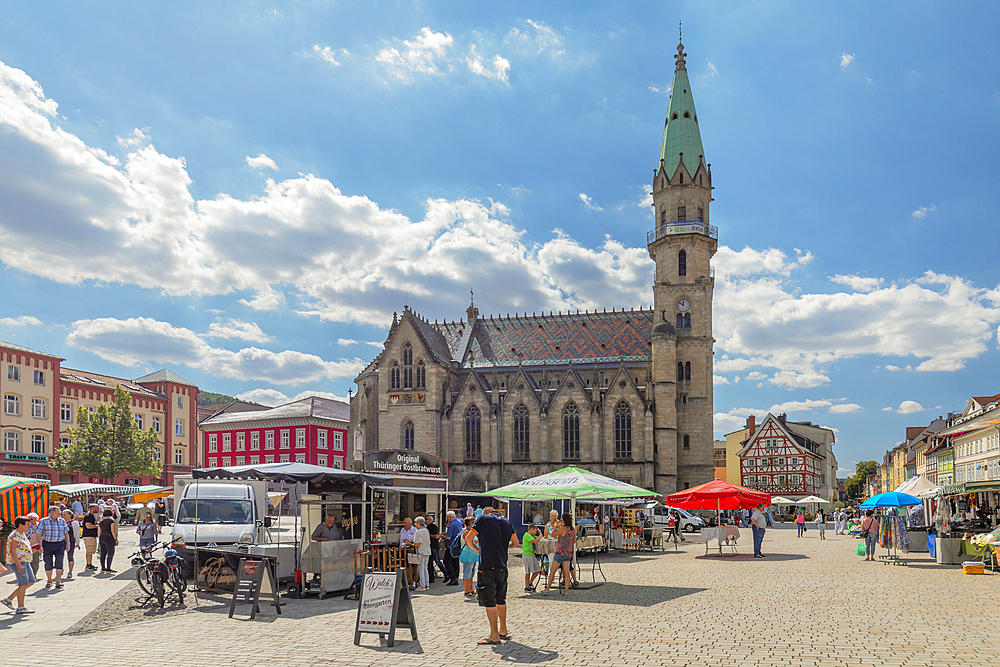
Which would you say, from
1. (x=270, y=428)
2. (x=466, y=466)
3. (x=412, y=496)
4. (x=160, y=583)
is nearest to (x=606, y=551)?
(x=412, y=496)

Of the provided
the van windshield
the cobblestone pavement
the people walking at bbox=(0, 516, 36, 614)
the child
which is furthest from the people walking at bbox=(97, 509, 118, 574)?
the child

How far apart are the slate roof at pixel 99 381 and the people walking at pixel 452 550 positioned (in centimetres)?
5549

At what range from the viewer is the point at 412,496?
94.3ft

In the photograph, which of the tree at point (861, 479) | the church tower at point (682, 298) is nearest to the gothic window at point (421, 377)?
the church tower at point (682, 298)

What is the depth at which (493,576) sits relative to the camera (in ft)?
36.2

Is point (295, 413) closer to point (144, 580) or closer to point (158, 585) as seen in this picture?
point (144, 580)

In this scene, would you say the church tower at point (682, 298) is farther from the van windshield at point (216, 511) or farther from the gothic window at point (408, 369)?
the van windshield at point (216, 511)

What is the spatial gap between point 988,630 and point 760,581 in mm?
7256

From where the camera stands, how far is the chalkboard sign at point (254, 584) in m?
13.5

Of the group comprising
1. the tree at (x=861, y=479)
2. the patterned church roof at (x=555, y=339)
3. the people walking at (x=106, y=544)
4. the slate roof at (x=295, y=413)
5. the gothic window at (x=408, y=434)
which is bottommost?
the tree at (x=861, y=479)

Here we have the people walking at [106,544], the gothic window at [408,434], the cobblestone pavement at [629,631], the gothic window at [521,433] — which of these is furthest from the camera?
the gothic window at [408,434]

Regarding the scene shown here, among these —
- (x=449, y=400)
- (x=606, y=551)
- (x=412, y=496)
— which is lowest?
(x=606, y=551)

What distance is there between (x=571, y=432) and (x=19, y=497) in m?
40.2

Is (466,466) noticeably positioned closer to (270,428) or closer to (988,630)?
(270,428)
